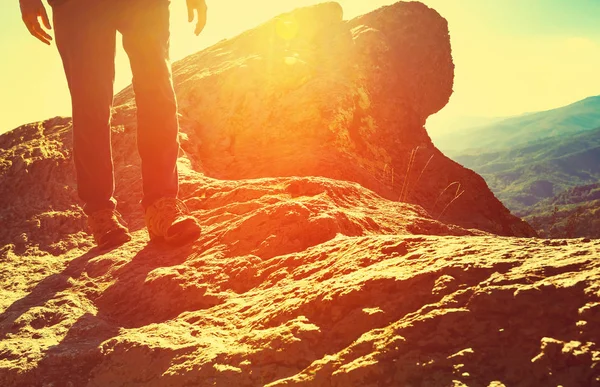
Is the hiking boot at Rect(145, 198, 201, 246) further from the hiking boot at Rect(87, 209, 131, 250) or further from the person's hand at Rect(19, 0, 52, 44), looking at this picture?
the person's hand at Rect(19, 0, 52, 44)

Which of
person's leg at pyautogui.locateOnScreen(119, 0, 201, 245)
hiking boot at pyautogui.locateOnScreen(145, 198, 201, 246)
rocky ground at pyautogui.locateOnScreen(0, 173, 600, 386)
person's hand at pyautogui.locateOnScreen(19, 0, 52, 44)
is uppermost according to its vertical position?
person's hand at pyautogui.locateOnScreen(19, 0, 52, 44)

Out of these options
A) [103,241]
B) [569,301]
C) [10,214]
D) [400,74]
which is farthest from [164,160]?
[400,74]

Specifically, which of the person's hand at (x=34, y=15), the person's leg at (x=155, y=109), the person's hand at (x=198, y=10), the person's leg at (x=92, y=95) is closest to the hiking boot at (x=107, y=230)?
the person's leg at (x=92, y=95)

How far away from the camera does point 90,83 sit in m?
2.88

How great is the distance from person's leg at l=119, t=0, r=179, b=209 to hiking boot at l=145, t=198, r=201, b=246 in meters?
0.10

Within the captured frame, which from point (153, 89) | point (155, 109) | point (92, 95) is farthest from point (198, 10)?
point (92, 95)

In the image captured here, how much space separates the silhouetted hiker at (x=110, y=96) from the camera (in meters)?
2.79

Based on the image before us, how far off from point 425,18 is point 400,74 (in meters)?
1.52

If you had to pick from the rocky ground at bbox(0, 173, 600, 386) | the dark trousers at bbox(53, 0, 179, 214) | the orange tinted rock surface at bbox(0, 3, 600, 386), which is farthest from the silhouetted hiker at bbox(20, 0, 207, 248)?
the rocky ground at bbox(0, 173, 600, 386)

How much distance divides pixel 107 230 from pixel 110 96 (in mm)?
959

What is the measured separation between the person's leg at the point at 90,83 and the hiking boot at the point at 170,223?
Answer: 1.68 feet

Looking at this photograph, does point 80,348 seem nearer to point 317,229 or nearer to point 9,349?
point 9,349

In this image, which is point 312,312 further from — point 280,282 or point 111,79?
point 111,79

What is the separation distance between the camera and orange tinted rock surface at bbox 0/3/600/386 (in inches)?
46.6
